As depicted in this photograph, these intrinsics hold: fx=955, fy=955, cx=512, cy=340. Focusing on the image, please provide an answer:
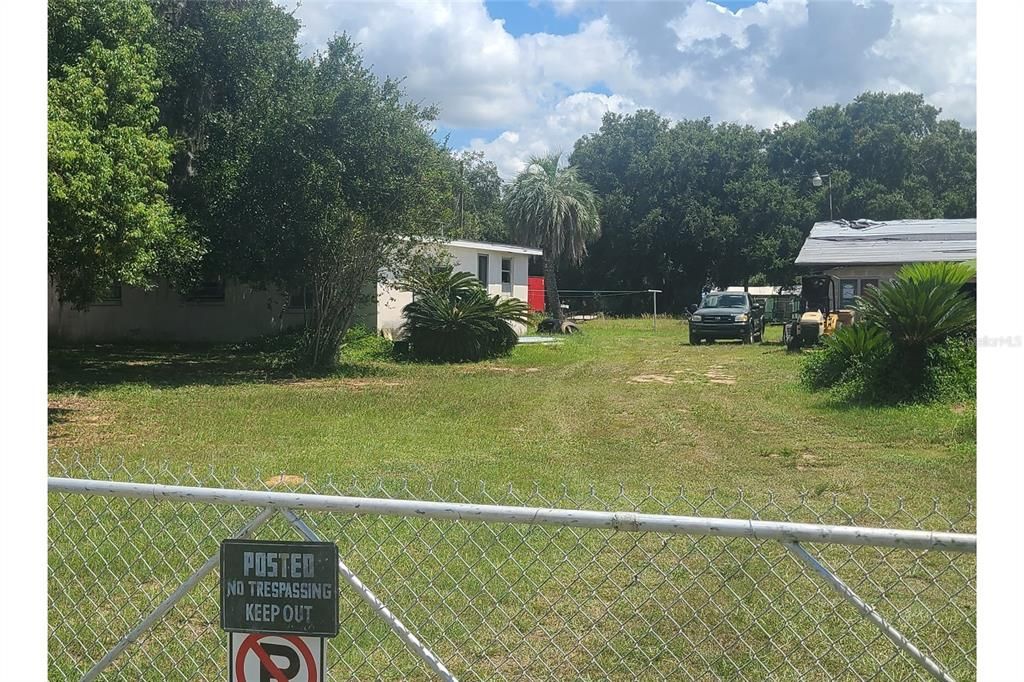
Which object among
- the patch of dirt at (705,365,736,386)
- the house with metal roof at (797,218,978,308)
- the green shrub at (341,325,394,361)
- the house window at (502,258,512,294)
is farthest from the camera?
the house window at (502,258,512,294)

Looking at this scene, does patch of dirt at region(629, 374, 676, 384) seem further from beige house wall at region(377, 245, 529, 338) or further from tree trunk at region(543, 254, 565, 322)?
tree trunk at region(543, 254, 565, 322)

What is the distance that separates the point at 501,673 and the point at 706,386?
39.1 feet

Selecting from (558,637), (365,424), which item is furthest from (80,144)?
(558,637)

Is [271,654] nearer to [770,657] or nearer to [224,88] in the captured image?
[770,657]

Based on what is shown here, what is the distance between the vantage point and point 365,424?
11039mm

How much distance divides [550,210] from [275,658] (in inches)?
1459

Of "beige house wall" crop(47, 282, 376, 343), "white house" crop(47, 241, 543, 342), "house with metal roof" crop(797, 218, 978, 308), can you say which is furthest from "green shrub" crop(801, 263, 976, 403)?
"beige house wall" crop(47, 282, 376, 343)

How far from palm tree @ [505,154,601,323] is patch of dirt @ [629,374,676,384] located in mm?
21136

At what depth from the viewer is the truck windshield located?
27938mm

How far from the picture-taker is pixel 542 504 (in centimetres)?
649

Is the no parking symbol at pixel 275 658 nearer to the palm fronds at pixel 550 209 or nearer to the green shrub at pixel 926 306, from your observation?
the green shrub at pixel 926 306

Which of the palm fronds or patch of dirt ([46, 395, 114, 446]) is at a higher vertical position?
the palm fronds

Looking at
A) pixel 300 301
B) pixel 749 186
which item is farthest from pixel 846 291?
pixel 749 186

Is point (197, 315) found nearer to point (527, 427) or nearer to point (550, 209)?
point (527, 427)
